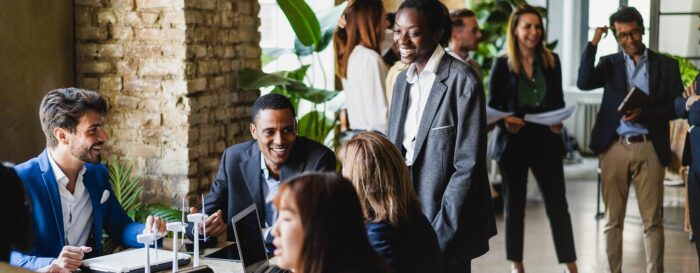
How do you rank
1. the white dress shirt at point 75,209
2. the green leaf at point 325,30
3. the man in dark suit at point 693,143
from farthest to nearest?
the green leaf at point 325,30 < the man in dark suit at point 693,143 < the white dress shirt at point 75,209

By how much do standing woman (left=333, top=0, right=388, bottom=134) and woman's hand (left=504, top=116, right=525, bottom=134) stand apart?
2.64ft

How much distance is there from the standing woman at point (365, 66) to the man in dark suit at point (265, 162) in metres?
1.26

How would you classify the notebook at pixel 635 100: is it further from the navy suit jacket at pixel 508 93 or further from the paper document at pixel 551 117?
the navy suit jacket at pixel 508 93

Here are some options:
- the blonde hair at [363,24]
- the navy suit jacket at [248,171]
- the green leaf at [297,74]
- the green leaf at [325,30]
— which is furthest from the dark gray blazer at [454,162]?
the green leaf at [297,74]

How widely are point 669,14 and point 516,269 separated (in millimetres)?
3540

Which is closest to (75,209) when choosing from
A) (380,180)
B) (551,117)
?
(380,180)

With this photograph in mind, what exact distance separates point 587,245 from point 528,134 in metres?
1.63

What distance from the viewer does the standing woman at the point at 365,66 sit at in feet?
16.5

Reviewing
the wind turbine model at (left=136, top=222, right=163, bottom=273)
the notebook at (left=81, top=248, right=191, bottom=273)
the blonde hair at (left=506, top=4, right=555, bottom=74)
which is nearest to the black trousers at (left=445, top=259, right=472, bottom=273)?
the notebook at (left=81, top=248, right=191, bottom=273)

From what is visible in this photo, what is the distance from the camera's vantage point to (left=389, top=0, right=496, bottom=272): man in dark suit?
3.49m

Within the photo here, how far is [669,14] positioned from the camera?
809 cm

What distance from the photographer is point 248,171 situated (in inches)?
148

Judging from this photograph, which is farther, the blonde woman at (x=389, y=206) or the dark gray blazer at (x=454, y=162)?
the dark gray blazer at (x=454, y=162)

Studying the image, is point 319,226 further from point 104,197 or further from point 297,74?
point 297,74
